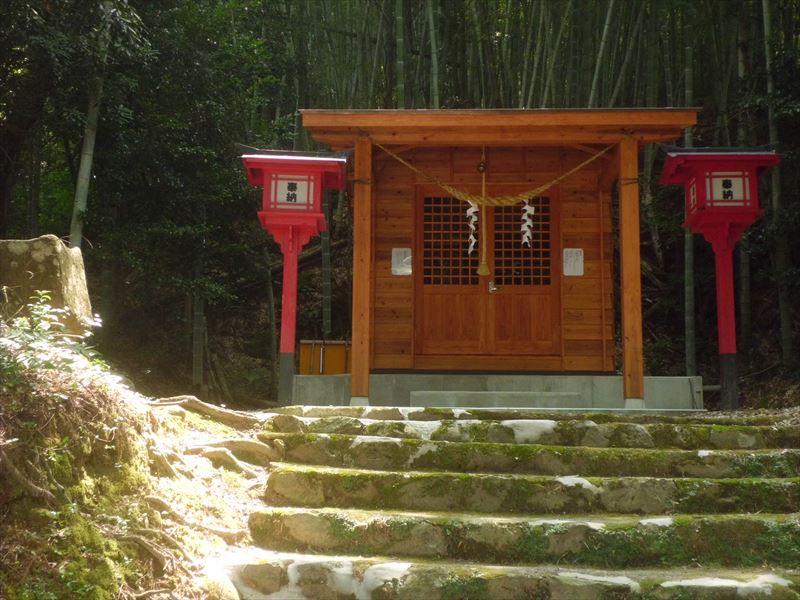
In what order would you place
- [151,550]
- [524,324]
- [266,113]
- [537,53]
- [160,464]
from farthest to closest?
[266,113]
[537,53]
[524,324]
[160,464]
[151,550]

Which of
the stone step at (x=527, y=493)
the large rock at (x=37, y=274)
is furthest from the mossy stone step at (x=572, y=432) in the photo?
the large rock at (x=37, y=274)

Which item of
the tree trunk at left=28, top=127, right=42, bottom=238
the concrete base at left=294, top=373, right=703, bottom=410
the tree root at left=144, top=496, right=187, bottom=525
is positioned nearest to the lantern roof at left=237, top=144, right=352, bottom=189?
the concrete base at left=294, top=373, right=703, bottom=410

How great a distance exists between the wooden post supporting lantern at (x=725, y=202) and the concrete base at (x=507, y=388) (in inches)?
24.4

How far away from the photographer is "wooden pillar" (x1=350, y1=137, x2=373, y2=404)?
7645 millimetres

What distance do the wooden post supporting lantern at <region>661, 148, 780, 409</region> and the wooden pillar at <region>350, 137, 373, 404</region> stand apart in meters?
3.41

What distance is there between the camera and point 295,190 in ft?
26.5

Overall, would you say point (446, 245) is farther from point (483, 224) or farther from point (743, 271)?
point (743, 271)

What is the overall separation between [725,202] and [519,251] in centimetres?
235

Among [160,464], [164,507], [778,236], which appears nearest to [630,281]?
[778,236]

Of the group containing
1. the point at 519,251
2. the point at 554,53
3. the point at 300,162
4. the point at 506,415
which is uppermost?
the point at 554,53

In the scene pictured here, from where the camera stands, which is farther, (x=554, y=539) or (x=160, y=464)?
(x=160, y=464)

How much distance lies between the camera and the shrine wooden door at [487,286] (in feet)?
29.1

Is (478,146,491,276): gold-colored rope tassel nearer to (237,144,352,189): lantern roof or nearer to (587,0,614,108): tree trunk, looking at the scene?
(237,144,352,189): lantern roof

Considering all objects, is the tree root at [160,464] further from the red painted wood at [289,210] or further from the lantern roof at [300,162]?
the lantern roof at [300,162]
